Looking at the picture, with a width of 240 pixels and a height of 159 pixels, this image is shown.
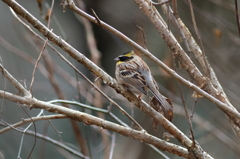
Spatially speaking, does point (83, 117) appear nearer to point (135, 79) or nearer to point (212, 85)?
point (135, 79)

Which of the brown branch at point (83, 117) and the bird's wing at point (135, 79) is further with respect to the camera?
the bird's wing at point (135, 79)

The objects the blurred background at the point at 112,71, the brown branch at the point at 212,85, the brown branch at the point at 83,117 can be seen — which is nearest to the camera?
the brown branch at the point at 83,117

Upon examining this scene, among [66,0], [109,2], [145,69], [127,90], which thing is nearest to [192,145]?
[127,90]

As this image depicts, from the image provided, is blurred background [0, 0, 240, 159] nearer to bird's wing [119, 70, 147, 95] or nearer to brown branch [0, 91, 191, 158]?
bird's wing [119, 70, 147, 95]

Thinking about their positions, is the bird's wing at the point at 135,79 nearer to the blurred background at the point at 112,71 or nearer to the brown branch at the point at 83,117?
the brown branch at the point at 83,117

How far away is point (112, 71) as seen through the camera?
9422 millimetres

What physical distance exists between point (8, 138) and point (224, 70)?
4374 millimetres

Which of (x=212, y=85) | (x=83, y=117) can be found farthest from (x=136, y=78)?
(x=83, y=117)

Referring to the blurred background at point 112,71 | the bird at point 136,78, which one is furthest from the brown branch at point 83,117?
the blurred background at point 112,71

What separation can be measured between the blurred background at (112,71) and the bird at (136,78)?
774 millimetres

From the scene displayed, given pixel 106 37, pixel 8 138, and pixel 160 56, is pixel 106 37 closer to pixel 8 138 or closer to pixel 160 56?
pixel 160 56

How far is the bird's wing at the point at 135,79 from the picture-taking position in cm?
381

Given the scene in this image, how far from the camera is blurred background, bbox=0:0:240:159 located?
509cm

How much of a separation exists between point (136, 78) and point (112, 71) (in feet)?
17.6
